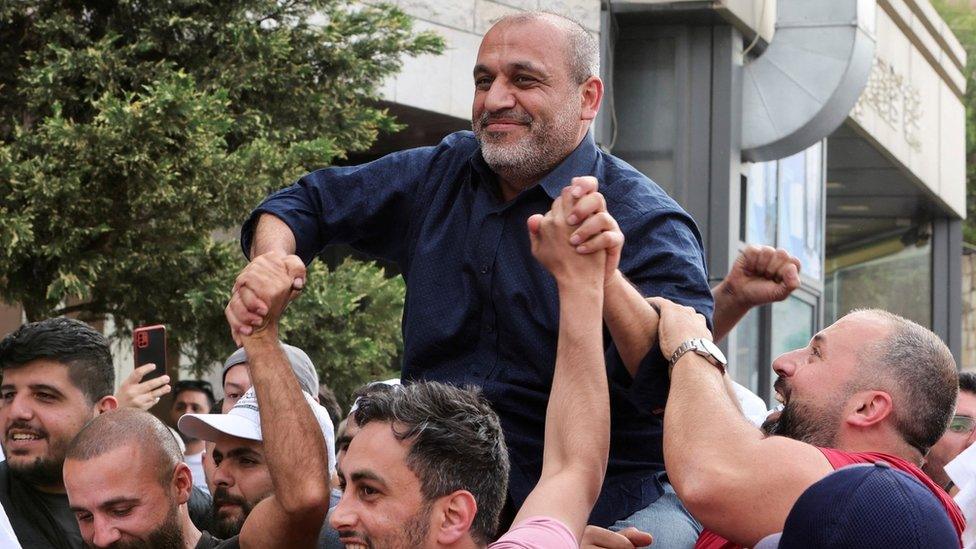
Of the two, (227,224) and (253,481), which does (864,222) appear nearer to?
(227,224)

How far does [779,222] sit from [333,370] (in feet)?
19.6

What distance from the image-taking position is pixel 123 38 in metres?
10.5

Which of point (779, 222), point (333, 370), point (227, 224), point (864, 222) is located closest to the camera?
point (227, 224)

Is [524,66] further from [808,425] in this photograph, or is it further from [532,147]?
[808,425]

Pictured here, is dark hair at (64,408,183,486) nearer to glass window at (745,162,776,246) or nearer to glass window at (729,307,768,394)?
glass window at (729,307,768,394)

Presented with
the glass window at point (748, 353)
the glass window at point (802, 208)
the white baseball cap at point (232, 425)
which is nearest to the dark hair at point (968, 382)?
the white baseball cap at point (232, 425)

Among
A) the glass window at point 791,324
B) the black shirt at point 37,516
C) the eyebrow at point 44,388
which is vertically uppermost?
the eyebrow at point 44,388

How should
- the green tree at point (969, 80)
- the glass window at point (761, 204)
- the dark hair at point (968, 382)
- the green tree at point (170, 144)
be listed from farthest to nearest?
the green tree at point (969, 80), the glass window at point (761, 204), the green tree at point (170, 144), the dark hair at point (968, 382)

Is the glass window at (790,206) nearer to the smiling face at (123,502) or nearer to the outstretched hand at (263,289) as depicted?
the smiling face at (123,502)

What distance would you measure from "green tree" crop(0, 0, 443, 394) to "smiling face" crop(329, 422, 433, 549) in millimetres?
5963

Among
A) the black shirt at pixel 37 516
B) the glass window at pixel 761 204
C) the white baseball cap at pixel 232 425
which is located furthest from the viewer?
the glass window at pixel 761 204

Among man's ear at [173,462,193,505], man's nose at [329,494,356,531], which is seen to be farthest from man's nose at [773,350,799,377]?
man's ear at [173,462,193,505]

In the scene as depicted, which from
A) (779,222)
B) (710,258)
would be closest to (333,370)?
(710,258)

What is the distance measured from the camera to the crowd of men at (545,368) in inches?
146
